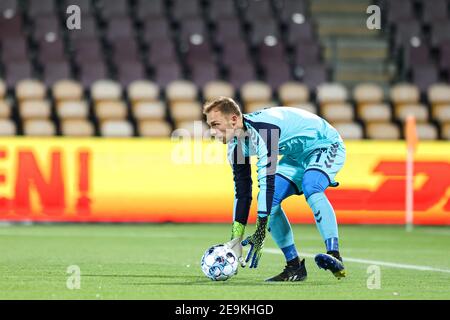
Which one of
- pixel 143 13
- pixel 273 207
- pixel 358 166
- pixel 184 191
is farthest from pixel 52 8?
pixel 273 207

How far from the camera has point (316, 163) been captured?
28.0 ft

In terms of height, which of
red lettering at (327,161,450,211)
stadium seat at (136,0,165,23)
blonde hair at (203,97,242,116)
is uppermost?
stadium seat at (136,0,165,23)

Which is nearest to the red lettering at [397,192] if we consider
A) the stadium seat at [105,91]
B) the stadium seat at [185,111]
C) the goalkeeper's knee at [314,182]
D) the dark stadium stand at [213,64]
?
the dark stadium stand at [213,64]

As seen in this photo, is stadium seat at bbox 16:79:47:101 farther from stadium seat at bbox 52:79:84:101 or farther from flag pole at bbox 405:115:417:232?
flag pole at bbox 405:115:417:232

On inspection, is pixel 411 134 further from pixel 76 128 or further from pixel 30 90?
pixel 30 90

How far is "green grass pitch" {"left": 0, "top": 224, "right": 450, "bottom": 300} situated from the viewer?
7664 millimetres

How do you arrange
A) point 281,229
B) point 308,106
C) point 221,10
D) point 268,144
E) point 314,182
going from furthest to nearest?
point 221,10, point 308,106, point 281,229, point 314,182, point 268,144

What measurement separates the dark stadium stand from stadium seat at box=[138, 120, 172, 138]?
17 millimetres

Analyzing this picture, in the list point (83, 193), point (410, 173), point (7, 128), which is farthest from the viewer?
point (7, 128)

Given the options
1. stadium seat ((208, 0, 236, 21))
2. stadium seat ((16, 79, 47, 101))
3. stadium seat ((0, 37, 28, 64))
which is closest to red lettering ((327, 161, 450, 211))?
stadium seat ((16, 79, 47, 101))

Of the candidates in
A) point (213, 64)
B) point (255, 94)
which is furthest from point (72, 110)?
point (255, 94)

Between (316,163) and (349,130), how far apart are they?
33.0 feet

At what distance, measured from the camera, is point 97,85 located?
1933cm

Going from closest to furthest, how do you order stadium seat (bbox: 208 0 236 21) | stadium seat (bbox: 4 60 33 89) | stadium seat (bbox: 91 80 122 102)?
stadium seat (bbox: 91 80 122 102)
stadium seat (bbox: 4 60 33 89)
stadium seat (bbox: 208 0 236 21)
